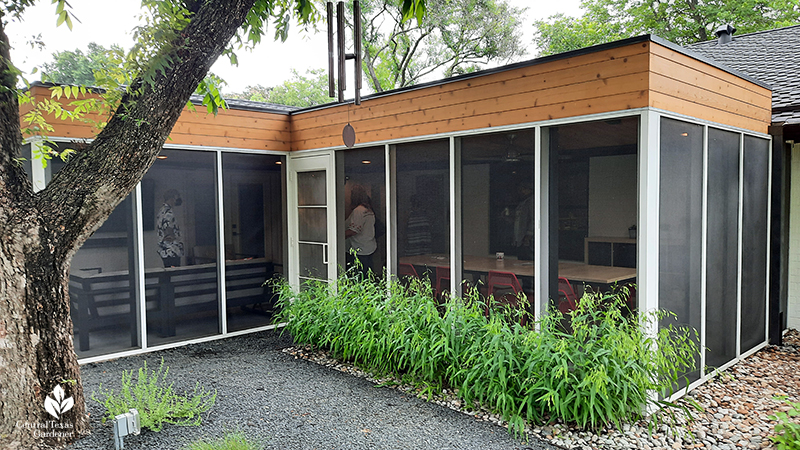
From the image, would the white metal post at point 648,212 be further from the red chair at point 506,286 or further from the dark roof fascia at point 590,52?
the red chair at point 506,286

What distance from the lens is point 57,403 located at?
11.0ft

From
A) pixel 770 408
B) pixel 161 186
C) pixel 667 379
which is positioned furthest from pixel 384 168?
pixel 770 408

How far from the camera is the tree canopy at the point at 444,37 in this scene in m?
20.4

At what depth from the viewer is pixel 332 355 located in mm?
5422

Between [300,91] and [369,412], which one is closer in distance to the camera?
[369,412]

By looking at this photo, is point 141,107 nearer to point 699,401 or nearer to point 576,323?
point 576,323

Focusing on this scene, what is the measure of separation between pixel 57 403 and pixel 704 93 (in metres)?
5.13

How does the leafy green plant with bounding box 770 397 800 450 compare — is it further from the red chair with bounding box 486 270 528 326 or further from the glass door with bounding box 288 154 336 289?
the glass door with bounding box 288 154 336 289

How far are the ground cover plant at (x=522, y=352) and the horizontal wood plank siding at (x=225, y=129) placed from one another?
8.15ft

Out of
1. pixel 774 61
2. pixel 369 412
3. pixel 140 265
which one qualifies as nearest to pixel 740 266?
pixel 369 412

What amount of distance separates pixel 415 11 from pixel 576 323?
7.73ft

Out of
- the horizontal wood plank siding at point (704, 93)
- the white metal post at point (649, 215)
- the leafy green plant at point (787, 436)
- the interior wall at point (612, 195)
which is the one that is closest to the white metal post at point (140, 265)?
the interior wall at point (612, 195)

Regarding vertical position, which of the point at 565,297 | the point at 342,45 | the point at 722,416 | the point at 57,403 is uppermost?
the point at 342,45

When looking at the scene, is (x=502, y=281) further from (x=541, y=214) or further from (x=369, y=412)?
(x=369, y=412)
